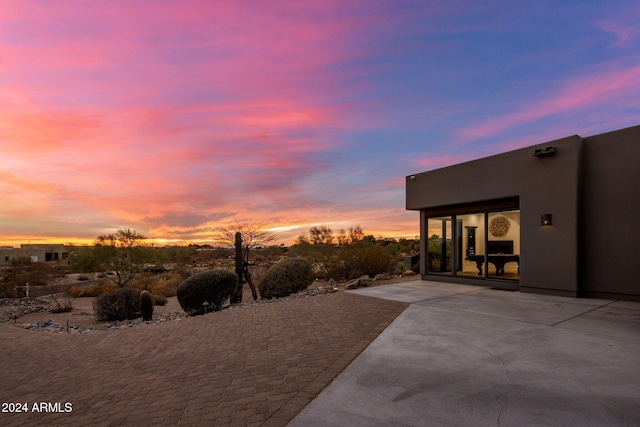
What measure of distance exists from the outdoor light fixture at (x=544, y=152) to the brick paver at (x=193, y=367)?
19.9 ft

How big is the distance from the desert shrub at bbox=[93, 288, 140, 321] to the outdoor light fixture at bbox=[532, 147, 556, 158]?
14.8 metres

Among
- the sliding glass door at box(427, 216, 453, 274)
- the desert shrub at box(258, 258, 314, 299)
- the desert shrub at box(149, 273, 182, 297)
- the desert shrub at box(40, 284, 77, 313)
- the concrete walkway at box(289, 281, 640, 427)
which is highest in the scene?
the sliding glass door at box(427, 216, 453, 274)

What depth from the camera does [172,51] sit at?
9477mm

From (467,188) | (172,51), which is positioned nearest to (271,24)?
(172,51)

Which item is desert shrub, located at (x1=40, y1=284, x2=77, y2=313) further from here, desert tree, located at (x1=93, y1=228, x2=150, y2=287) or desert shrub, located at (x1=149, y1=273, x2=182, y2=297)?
desert tree, located at (x1=93, y1=228, x2=150, y2=287)

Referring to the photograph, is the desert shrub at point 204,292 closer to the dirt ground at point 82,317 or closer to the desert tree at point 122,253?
the dirt ground at point 82,317

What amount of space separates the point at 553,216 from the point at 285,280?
9.33 metres

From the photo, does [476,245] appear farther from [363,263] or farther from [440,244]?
[363,263]

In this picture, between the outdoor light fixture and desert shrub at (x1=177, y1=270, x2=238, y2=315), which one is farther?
desert shrub at (x1=177, y1=270, x2=238, y2=315)

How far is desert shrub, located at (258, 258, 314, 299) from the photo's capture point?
13062 millimetres

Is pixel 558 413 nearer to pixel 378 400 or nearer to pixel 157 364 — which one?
pixel 378 400

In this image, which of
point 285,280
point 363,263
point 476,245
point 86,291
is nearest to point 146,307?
point 285,280

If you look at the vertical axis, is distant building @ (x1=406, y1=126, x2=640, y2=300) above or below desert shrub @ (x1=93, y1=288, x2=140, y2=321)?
above

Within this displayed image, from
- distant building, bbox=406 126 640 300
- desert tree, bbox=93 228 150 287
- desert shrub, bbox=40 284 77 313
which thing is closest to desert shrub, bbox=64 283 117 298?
desert shrub, bbox=40 284 77 313
